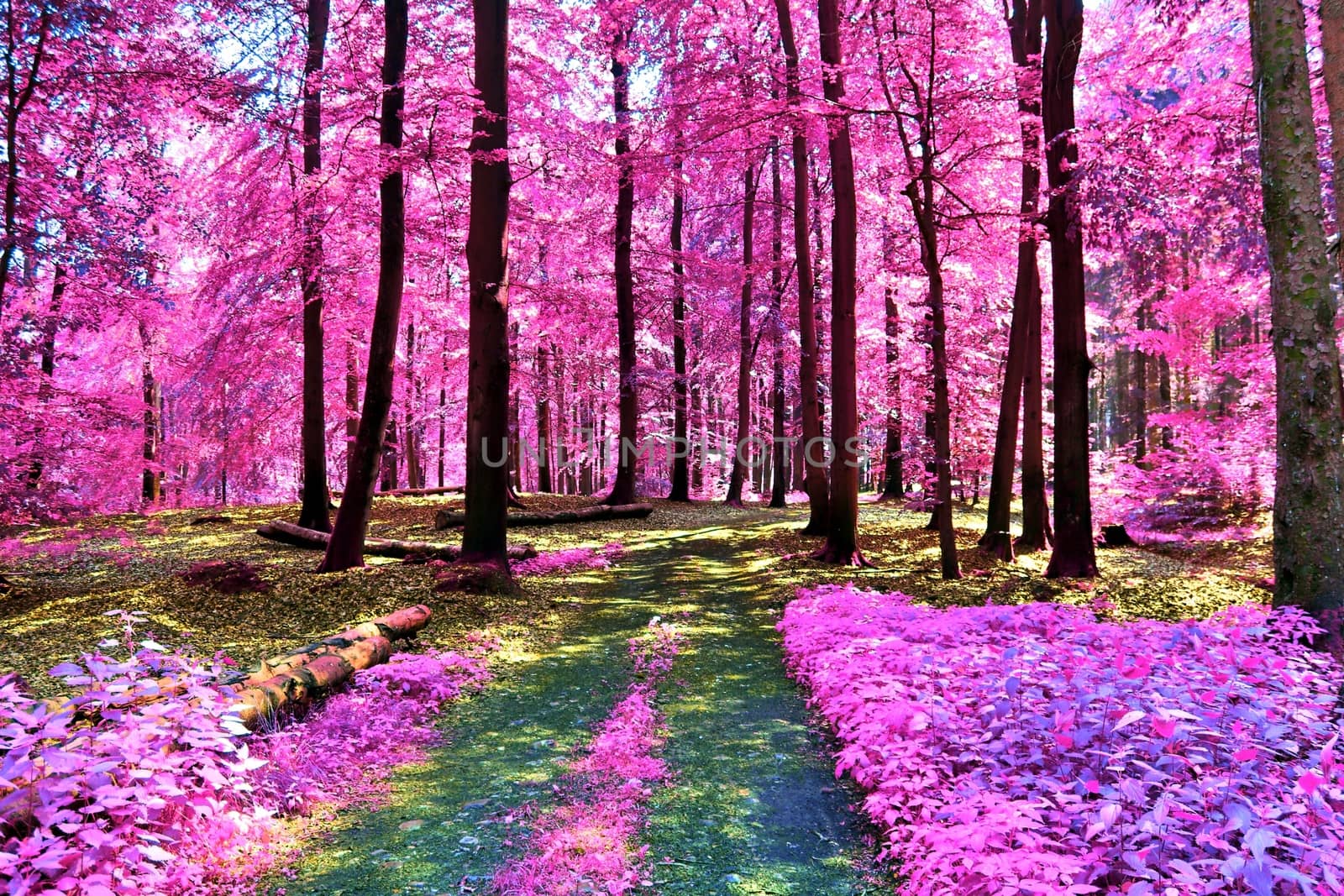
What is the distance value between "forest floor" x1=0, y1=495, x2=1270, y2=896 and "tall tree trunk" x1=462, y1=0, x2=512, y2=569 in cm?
107

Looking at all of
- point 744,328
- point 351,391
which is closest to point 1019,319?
point 744,328

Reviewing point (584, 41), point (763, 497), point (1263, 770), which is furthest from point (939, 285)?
point (763, 497)

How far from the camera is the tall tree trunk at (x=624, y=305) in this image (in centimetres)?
1822

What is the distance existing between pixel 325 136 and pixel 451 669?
12277 mm

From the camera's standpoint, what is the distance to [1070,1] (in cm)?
879

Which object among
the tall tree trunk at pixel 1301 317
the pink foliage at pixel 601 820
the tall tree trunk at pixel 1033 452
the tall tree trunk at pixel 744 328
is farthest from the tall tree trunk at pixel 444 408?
the tall tree trunk at pixel 1301 317

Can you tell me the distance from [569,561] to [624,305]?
9.01 metres

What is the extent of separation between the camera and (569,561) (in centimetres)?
1138

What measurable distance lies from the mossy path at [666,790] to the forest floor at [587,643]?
0.01 meters

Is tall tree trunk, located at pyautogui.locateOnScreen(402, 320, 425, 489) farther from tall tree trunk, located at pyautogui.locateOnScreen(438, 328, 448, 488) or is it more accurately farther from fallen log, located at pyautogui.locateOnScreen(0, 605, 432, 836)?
fallen log, located at pyautogui.locateOnScreen(0, 605, 432, 836)

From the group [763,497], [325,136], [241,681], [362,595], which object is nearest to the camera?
[241,681]

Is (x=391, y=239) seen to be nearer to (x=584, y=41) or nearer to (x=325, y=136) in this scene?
(x=325, y=136)

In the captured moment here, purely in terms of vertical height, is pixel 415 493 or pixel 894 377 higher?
pixel 894 377

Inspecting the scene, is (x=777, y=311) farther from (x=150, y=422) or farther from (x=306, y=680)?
(x=306, y=680)
